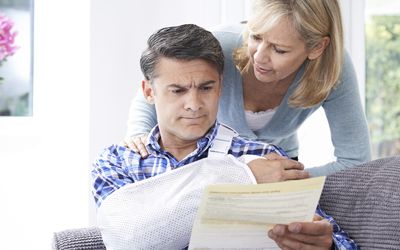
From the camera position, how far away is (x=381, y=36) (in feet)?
10.2

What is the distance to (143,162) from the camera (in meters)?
1.64

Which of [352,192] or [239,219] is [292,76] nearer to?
[352,192]

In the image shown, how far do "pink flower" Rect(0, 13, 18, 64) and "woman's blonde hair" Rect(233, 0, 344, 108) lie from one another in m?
1.32

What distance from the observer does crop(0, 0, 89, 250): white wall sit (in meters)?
2.71

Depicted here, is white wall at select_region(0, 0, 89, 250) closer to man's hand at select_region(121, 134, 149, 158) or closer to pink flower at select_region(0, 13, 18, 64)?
pink flower at select_region(0, 13, 18, 64)

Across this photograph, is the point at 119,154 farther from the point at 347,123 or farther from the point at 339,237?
the point at 347,123

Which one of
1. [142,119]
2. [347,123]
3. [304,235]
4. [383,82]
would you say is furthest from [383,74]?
[304,235]

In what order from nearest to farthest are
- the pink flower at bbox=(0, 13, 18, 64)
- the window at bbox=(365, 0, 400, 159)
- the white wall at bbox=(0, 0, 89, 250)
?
the white wall at bbox=(0, 0, 89, 250)
the pink flower at bbox=(0, 13, 18, 64)
the window at bbox=(365, 0, 400, 159)

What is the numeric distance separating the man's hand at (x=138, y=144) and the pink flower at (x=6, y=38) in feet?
4.43

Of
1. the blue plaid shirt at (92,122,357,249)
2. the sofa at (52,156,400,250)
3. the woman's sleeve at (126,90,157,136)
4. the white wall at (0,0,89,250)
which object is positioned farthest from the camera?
the white wall at (0,0,89,250)

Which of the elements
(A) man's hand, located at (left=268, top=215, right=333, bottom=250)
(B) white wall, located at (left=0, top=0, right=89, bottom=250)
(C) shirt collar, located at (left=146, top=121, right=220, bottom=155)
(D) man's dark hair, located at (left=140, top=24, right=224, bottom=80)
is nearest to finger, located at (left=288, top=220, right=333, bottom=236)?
(A) man's hand, located at (left=268, top=215, right=333, bottom=250)

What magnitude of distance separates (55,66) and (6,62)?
0.80ft

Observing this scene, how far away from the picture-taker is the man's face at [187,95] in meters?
1.58

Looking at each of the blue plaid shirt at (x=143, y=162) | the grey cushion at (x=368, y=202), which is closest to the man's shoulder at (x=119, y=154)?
the blue plaid shirt at (x=143, y=162)
